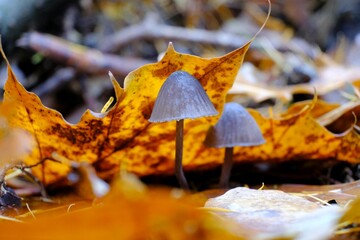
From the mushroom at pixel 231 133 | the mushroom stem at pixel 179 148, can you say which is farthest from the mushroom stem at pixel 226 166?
the mushroom stem at pixel 179 148

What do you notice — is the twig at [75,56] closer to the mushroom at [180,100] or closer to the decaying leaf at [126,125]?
the decaying leaf at [126,125]

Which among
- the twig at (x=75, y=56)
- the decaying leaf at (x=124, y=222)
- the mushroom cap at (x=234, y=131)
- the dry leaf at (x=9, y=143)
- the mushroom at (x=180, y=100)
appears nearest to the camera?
the decaying leaf at (x=124, y=222)

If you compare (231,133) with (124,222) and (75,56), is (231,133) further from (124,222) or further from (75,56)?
(75,56)

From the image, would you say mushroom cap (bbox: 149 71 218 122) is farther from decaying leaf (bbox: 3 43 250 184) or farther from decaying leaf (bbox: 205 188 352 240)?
decaying leaf (bbox: 205 188 352 240)

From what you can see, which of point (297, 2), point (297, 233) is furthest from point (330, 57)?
point (297, 233)

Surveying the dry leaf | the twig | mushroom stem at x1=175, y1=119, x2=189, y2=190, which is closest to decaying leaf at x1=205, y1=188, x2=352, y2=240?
mushroom stem at x1=175, y1=119, x2=189, y2=190

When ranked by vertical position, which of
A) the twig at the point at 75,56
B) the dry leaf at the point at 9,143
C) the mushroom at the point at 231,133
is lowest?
the mushroom at the point at 231,133

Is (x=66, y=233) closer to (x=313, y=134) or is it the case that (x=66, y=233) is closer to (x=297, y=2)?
(x=313, y=134)
